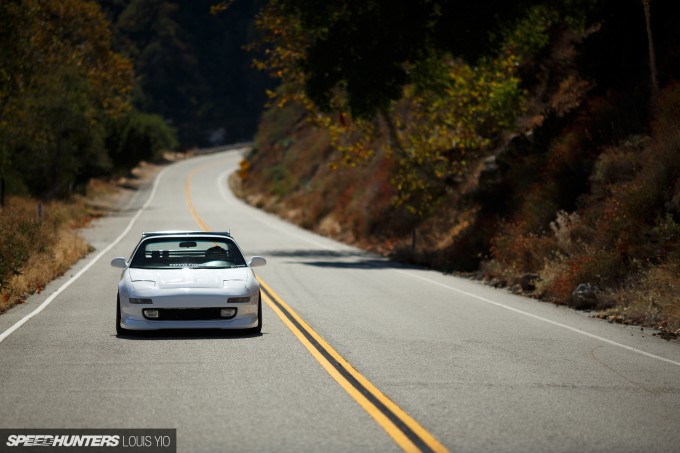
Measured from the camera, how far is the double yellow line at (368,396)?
7.00m

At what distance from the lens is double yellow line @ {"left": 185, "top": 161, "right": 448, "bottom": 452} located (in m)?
7.00

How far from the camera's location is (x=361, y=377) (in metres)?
9.56

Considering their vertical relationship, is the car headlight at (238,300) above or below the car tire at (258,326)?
above

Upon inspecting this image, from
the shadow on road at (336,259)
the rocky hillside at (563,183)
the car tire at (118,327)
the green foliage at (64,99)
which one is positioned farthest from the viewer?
the green foliage at (64,99)

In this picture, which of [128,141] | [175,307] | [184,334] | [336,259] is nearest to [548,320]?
[184,334]

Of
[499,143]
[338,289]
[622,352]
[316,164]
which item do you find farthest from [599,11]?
[316,164]

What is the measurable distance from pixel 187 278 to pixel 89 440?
5745 millimetres

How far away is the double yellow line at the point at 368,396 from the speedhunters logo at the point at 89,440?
170 cm

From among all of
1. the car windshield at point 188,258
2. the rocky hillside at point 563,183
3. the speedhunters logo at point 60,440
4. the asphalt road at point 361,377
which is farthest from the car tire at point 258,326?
the rocky hillside at point 563,183

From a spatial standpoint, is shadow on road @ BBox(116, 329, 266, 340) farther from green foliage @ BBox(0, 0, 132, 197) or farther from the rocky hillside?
green foliage @ BBox(0, 0, 132, 197)

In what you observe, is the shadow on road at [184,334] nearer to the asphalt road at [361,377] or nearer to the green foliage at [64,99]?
the asphalt road at [361,377]

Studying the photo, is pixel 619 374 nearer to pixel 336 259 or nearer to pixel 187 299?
pixel 187 299

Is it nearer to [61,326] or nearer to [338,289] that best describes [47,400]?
[61,326]

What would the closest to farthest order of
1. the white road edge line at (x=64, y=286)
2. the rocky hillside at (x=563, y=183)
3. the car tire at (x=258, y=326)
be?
the car tire at (x=258, y=326)
the white road edge line at (x=64, y=286)
the rocky hillside at (x=563, y=183)
